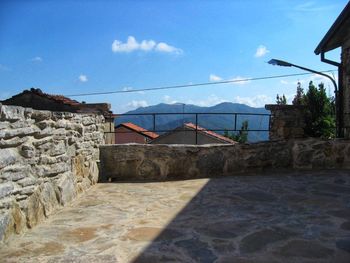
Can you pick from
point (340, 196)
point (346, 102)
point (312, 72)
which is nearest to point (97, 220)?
point (340, 196)

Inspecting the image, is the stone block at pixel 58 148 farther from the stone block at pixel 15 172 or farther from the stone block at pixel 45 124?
the stone block at pixel 15 172

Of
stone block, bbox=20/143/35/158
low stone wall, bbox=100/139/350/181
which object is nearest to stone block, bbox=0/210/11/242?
stone block, bbox=20/143/35/158

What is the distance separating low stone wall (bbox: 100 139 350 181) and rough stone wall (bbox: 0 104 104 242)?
3.05ft

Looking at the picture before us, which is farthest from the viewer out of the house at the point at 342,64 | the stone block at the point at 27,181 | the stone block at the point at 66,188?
the house at the point at 342,64

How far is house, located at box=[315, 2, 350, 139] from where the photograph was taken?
24.1ft

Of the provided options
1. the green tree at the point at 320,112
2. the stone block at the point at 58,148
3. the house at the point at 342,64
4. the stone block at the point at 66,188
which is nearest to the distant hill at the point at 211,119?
the green tree at the point at 320,112

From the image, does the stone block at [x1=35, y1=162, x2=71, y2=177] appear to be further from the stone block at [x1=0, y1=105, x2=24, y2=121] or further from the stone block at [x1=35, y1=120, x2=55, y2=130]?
the stone block at [x1=0, y1=105, x2=24, y2=121]

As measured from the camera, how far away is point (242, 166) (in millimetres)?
6414

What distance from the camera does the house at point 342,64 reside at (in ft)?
24.1

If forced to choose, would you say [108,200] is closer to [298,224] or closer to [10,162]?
[10,162]

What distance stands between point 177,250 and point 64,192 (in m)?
1.97

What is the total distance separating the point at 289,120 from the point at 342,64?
2345mm

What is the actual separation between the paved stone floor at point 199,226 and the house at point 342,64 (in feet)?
8.24

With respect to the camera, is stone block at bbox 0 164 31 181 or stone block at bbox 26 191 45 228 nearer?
stone block at bbox 0 164 31 181
